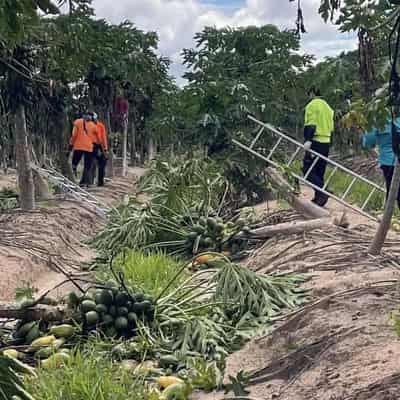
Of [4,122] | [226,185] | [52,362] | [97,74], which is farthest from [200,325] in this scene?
[97,74]

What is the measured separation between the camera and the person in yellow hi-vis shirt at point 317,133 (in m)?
10.8

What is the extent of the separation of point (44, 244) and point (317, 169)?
395cm

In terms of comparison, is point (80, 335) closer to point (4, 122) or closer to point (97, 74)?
point (4, 122)

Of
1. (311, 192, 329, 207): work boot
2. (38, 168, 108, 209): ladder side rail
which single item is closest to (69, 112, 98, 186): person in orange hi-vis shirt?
(38, 168, 108, 209): ladder side rail

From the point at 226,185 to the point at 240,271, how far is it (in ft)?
14.4

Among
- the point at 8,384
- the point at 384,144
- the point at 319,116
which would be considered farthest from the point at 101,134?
the point at 8,384

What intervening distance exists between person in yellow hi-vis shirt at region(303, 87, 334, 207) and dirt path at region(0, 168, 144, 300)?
327cm

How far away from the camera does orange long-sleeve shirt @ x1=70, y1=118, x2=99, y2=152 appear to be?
14445 millimetres

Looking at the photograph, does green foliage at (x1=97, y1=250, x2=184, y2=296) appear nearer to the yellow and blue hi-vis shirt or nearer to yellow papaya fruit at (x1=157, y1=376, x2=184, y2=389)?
yellow papaya fruit at (x1=157, y1=376, x2=184, y2=389)

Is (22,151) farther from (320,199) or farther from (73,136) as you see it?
(320,199)

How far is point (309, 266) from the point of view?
673 cm

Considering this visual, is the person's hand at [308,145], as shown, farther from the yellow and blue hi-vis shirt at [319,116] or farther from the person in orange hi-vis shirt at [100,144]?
the person in orange hi-vis shirt at [100,144]

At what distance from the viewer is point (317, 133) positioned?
36.0 feet

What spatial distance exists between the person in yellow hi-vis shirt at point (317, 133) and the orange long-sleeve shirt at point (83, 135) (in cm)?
503
